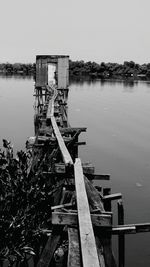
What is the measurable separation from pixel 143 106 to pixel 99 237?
41.0 m

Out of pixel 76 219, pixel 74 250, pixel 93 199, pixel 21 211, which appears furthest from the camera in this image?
pixel 21 211

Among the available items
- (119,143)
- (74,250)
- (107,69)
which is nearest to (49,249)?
(74,250)

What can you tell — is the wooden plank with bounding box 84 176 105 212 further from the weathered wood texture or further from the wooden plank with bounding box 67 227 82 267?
the wooden plank with bounding box 67 227 82 267

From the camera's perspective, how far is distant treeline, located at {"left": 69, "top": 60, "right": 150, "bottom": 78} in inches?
4970

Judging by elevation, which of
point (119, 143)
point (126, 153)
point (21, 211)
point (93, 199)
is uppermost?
point (93, 199)

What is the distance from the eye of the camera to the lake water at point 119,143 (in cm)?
1150

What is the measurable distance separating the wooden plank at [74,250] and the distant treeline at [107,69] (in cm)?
12396

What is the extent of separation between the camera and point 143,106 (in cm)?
4406

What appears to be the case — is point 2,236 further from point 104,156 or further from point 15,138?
point 15,138

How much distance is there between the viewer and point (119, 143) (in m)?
23.0

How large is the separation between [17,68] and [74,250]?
14529 cm

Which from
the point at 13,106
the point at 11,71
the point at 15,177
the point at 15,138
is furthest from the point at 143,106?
the point at 11,71

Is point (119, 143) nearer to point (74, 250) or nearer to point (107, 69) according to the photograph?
point (74, 250)

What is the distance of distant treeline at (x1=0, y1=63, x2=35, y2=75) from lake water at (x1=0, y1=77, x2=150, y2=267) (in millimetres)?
97292
